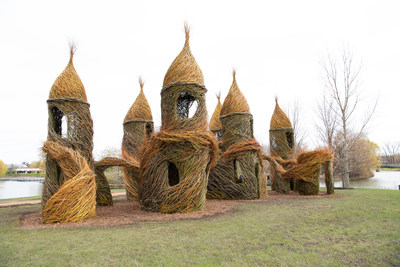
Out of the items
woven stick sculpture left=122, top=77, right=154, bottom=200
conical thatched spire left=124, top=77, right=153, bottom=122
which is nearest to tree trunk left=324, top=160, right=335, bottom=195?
woven stick sculpture left=122, top=77, right=154, bottom=200

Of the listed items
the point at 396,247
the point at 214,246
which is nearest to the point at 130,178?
the point at 214,246

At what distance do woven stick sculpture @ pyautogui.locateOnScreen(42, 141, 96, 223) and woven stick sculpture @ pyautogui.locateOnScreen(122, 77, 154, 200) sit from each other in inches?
172

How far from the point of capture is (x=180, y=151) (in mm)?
7574

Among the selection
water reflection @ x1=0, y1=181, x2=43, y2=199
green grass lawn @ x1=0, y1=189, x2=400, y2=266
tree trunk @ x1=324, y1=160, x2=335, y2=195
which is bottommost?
water reflection @ x1=0, y1=181, x2=43, y2=199

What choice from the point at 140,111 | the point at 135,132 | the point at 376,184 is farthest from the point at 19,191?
the point at 376,184

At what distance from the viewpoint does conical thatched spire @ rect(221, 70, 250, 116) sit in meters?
11.3

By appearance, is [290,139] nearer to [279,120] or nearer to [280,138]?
[280,138]

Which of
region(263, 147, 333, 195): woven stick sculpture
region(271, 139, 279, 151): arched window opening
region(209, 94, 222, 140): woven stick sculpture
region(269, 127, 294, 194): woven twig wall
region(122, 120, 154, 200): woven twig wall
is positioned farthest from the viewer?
region(209, 94, 222, 140): woven stick sculpture

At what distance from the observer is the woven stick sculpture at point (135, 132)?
1165 centimetres

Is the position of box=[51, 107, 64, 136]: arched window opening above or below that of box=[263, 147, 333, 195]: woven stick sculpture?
above

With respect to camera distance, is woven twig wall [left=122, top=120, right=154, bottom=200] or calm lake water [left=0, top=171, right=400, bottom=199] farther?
calm lake water [left=0, top=171, right=400, bottom=199]

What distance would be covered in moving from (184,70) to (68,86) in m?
3.74

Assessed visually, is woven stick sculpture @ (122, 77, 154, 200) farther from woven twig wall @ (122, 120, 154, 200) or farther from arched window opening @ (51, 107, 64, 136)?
arched window opening @ (51, 107, 64, 136)

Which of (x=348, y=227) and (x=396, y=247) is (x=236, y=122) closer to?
(x=348, y=227)
